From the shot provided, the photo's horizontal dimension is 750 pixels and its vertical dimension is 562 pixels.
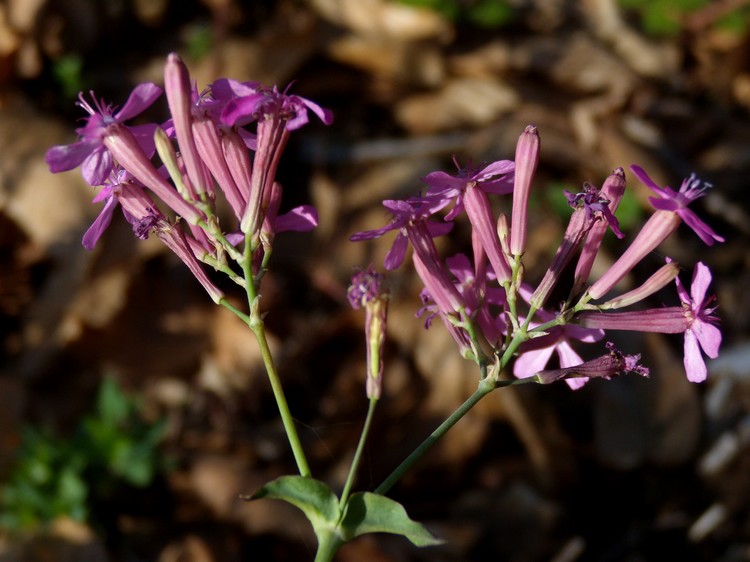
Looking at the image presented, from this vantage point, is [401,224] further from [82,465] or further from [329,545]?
[82,465]

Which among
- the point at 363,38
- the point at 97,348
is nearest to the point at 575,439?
the point at 97,348

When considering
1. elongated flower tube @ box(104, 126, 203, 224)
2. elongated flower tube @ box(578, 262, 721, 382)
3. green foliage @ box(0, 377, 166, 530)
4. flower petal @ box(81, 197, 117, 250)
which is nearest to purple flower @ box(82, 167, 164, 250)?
flower petal @ box(81, 197, 117, 250)

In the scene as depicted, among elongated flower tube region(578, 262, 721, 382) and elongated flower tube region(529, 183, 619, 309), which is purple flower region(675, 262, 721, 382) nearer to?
elongated flower tube region(578, 262, 721, 382)

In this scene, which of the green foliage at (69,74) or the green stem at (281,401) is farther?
the green foliage at (69,74)

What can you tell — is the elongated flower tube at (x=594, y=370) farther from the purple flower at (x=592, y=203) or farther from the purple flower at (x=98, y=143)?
the purple flower at (x=98, y=143)

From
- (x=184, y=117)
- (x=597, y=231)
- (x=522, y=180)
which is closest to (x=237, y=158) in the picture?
(x=184, y=117)

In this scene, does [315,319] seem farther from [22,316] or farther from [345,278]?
[22,316]

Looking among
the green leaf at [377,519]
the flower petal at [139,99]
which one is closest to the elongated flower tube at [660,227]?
the green leaf at [377,519]
